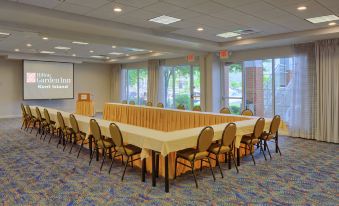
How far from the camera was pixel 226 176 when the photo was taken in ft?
14.2

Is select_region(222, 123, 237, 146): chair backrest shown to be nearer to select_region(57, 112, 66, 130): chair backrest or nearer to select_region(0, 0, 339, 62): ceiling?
select_region(0, 0, 339, 62): ceiling

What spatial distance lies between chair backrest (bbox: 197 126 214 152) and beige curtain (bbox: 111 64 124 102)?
10947 mm

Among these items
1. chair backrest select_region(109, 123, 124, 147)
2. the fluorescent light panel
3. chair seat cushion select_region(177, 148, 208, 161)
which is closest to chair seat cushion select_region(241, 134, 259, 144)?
chair seat cushion select_region(177, 148, 208, 161)

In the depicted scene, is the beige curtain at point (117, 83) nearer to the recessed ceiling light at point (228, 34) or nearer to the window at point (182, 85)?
the window at point (182, 85)

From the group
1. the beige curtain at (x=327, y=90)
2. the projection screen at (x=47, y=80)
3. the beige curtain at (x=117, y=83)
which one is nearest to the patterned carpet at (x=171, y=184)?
the beige curtain at (x=327, y=90)

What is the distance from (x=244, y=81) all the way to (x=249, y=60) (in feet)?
2.46

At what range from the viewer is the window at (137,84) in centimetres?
1383

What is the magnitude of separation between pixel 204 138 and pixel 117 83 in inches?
447

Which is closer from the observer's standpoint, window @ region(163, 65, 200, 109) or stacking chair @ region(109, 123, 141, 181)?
stacking chair @ region(109, 123, 141, 181)

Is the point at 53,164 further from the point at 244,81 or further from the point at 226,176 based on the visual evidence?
the point at 244,81

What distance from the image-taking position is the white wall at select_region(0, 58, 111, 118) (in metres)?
11.9

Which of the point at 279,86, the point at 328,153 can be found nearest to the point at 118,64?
the point at 279,86

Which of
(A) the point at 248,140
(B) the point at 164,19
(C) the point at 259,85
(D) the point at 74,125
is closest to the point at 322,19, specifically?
(A) the point at 248,140

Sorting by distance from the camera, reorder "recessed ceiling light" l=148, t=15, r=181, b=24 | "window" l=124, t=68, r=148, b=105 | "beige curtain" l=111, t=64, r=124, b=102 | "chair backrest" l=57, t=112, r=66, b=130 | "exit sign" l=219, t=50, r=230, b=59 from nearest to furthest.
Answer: "recessed ceiling light" l=148, t=15, r=181, b=24 < "chair backrest" l=57, t=112, r=66, b=130 < "exit sign" l=219, t=50, r=230, b=59 < "window" l=124, t=68, r=148, b=105 < "beige curtain" l=111, t=64, r=124, b=102
